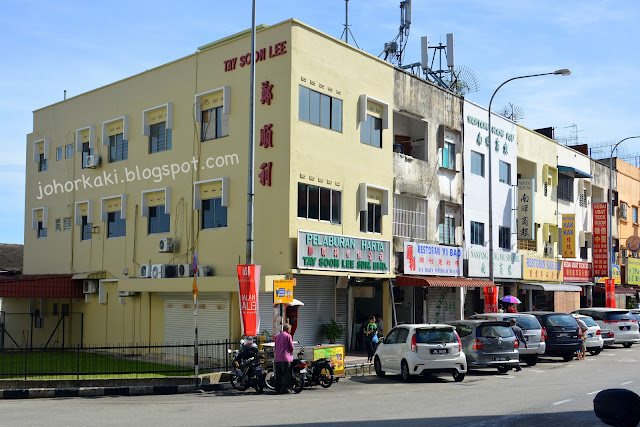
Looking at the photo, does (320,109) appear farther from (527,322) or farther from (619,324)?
(619,324)

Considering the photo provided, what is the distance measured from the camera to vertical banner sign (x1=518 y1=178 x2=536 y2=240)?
38.0 m

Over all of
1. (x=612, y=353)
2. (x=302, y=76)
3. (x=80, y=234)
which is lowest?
(x=612, y=353)

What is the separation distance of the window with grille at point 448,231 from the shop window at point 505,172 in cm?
551

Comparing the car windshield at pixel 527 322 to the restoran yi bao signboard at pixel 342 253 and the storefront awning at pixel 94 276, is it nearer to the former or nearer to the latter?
the restoran yi bao signboard at pixel 342 253

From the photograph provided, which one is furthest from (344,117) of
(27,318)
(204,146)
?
(27,318)

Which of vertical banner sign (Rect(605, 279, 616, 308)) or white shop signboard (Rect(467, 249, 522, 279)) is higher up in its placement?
white shop signboard (Rect(467, 249, 522, 279))

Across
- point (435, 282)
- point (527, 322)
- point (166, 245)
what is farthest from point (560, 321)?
point (166, 245)

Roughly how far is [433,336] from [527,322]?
633 centimetres

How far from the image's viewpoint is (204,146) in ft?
89.2

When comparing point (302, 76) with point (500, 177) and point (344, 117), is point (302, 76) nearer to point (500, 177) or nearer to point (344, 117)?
point (344, 117)

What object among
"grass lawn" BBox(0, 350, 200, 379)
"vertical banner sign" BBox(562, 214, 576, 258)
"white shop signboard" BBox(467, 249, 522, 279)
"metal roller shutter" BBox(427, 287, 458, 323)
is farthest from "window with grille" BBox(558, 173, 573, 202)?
"grass lawn" BBox(0, 350, 200, 379)

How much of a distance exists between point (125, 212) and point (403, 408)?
19225mm

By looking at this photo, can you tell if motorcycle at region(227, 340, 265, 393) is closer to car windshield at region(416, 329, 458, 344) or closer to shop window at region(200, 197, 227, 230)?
car windshield at region(416, 329, 458, 344)

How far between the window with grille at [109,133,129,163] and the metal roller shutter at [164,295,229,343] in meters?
7.08
